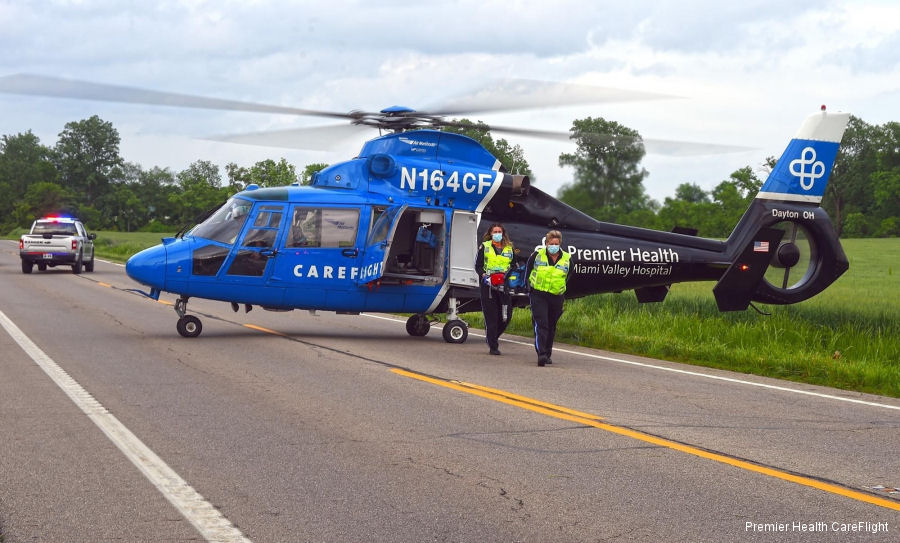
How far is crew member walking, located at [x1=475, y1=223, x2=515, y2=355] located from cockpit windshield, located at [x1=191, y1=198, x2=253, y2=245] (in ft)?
12.4

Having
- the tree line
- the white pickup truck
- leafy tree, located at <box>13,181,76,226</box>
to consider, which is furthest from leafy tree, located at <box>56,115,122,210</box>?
the white pickup truck

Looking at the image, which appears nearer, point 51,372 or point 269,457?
point 269,457

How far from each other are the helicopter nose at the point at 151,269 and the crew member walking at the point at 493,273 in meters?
4.72

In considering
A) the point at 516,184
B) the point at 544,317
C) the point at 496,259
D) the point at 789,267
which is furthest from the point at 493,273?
the point at 789,267

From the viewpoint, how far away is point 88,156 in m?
159

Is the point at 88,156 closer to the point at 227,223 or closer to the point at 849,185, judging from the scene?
the point at 849,185

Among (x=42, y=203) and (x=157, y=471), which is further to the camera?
(x=42, y=203)

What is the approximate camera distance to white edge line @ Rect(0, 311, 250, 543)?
18.2 feet

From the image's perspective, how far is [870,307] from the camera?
19.8 m

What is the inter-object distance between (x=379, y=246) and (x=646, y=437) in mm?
8238

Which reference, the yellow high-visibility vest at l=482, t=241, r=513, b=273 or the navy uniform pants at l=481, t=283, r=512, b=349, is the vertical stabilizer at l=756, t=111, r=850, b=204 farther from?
the navy uniform pants at l=481, t=283, r=512, b=349

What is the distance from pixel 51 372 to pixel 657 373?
7.03 meters

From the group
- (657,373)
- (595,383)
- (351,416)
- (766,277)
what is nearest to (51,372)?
(351,416)

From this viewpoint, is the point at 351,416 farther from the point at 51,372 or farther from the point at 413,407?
the point at 51,372
